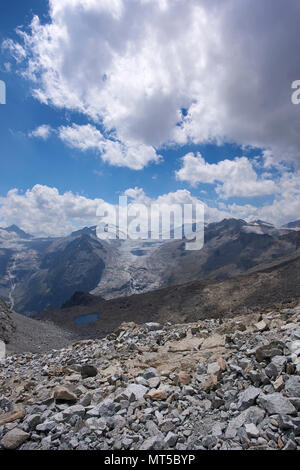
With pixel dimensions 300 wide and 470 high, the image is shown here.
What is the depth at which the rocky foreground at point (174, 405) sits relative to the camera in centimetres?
604

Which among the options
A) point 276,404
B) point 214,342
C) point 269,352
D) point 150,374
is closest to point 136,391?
point 150,374

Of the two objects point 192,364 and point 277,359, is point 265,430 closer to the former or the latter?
point 277,359

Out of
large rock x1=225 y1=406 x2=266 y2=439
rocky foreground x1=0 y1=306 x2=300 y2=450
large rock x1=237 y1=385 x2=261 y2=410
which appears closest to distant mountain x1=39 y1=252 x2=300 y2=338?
rocky foreground x1=0 y1=306 x2=300 y2=450

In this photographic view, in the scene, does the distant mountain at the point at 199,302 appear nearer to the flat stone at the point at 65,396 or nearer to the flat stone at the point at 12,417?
the flat stone at the point at 65,396

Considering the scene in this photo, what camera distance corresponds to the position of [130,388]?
8.70 meters

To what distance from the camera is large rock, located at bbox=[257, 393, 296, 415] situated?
5.98 metres

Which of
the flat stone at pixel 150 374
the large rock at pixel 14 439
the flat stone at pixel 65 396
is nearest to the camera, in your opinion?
the large rock at pixel 14 439

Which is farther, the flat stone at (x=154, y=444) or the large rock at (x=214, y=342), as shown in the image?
the large rock at (x=214, y=342)

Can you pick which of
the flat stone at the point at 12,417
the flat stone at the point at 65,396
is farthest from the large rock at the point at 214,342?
the flat stone at the point at 12,417

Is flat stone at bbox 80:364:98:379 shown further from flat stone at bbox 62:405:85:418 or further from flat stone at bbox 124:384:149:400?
flat stone at bbox 62:405:85:418

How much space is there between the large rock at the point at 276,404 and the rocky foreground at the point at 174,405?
0.9 inches

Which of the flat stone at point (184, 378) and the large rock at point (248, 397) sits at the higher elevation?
the large rock at point (248, 397)
